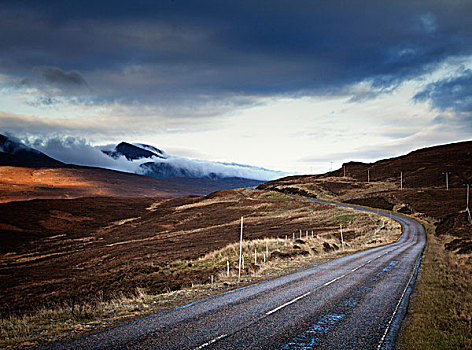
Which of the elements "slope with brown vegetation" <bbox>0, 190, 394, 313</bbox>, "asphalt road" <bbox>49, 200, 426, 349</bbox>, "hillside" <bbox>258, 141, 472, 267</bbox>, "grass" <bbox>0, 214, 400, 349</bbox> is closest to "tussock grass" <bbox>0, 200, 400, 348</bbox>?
"grass" <bbox>0, 214, 400, 349</bbox>

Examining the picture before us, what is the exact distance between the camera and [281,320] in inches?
432

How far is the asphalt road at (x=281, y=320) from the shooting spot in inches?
355

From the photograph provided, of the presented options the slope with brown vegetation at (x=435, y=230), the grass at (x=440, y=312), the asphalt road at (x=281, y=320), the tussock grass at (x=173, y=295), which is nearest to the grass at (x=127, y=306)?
the tussock grass at (x=173, y=295)

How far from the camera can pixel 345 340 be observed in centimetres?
934

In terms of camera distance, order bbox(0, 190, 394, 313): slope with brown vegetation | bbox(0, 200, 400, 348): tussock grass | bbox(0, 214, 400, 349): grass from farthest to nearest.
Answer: bbox(0, 190, 394, 313): slope with brown vegetation
bbox(0, 200, 400, 348): tussock grass
bbox(0, 214, 400, 349): grass

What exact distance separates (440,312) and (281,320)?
18.9ft

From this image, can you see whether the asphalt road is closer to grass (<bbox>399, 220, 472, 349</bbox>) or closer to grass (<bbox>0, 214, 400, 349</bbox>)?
grass (<bbox>399, 220, 472, 349</bbox>)

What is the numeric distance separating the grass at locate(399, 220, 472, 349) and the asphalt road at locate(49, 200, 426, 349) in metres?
0.52

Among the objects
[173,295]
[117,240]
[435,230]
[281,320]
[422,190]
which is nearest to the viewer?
[281,320]

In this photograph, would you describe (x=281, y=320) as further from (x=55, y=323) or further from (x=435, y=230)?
(x=435, y=230)

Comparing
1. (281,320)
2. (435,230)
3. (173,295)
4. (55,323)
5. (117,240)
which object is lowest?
(117,240)

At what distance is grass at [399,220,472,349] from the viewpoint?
357 inches

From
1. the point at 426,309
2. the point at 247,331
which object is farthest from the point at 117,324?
the point at 426,309

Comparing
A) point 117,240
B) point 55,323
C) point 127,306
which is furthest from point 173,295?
point 117,240
